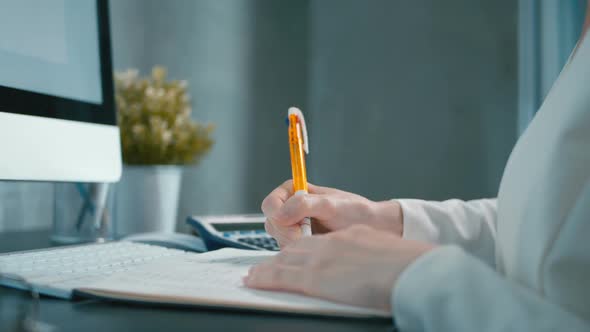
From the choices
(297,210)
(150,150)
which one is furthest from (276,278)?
(150,150)

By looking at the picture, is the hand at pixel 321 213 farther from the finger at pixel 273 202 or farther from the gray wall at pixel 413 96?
the gray wall at pixel 413 96

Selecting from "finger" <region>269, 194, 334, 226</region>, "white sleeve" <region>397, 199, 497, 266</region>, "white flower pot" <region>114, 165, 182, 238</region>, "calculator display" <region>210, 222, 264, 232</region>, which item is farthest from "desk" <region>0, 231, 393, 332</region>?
"white flower pot" <region>114, 165, 182, 238</region>

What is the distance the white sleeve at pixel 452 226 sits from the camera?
61cm

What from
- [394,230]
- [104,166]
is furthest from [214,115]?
[394,230]

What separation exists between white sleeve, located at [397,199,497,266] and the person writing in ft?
0.62

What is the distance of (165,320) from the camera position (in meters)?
0.30

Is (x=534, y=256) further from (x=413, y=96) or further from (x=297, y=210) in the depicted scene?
(x=413, y=96)

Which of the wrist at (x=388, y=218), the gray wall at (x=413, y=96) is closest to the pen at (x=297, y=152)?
the wrist at (x=388, y=218)

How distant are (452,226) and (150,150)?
651 mm

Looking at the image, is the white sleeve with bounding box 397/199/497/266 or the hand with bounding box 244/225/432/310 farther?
the white sleeve with bounding box 397/199/497/266

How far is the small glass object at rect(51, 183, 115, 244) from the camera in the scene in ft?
2.78

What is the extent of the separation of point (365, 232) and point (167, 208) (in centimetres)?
72

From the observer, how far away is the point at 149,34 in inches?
58.2

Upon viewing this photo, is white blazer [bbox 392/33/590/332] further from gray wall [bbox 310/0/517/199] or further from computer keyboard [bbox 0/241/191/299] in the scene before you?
gray wall [bbox 310/0/517/199]
